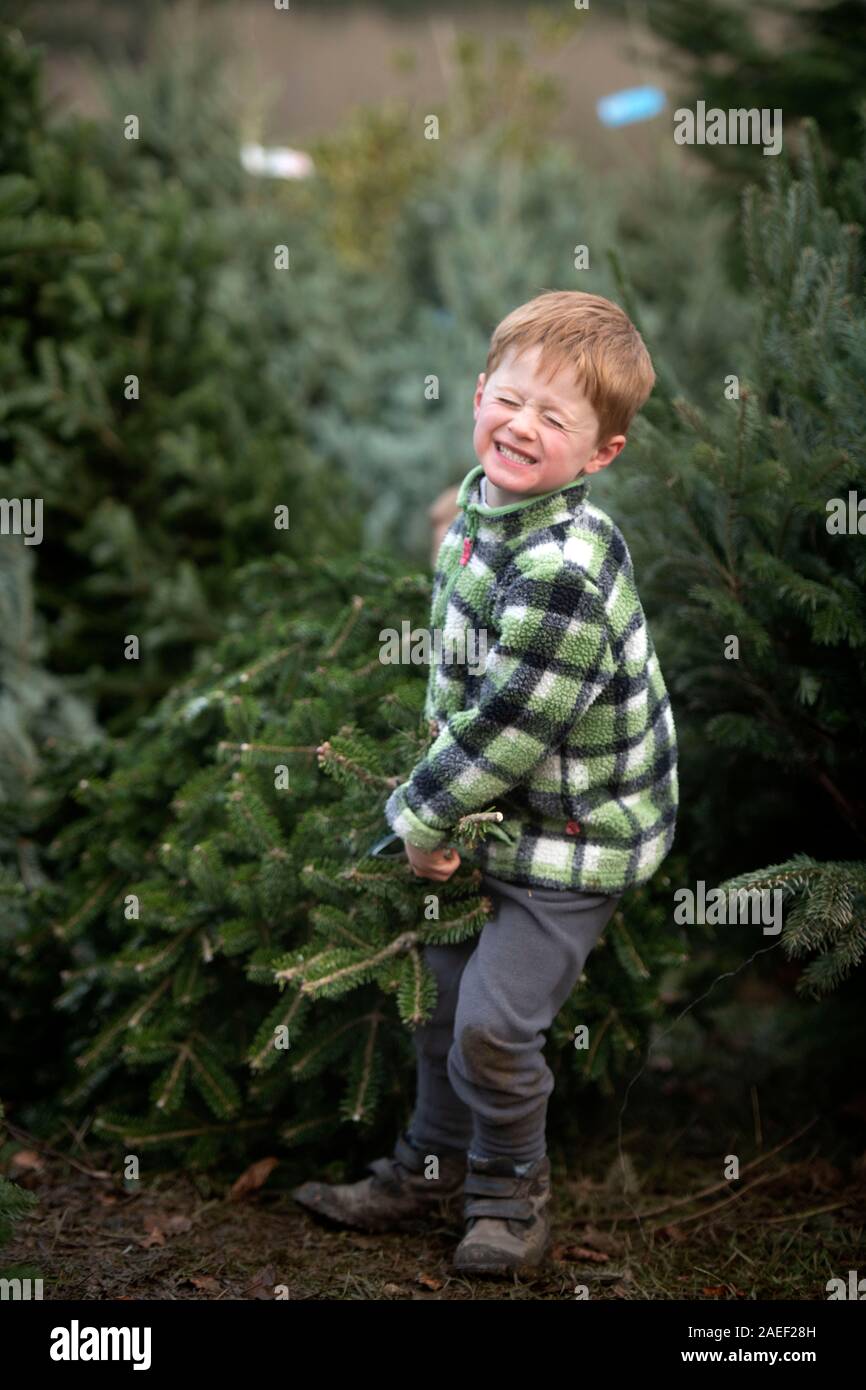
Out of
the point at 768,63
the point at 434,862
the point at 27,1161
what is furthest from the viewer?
the point at 768,63

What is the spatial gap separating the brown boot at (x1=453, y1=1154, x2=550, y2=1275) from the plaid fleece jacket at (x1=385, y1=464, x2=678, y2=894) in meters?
0.55

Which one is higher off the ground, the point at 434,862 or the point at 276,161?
the point at 276,161

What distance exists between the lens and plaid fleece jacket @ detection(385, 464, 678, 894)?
2.11 metres

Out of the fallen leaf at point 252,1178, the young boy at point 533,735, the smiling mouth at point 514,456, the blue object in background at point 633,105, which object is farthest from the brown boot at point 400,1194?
the blue object in background at point 633,105

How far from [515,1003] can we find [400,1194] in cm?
56

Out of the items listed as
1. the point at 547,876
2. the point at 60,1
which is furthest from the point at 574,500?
the point at 60,1

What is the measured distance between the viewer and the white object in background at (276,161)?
6355mm

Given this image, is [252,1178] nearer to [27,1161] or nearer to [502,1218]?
[27,1161]

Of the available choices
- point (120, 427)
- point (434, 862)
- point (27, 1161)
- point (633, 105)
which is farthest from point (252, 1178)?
point (633, 105)

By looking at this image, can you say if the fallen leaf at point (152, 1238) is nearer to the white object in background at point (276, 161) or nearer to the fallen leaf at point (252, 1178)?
the fallen leaf at point (252, 1178)

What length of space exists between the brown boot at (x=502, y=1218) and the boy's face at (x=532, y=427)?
1229 mm

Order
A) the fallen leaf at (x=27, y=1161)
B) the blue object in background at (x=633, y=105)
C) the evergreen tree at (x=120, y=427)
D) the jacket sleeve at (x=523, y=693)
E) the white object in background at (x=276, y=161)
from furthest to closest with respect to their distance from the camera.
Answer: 1. the blue object in background at (x=633, y=105)
2. the white object in background at (x=276, y=161)
3. the evergreen tree at (x=120, y=427)
4. the fallen leaf at (x=27, y=1161)
5. the jacket sleeve at (x=523, y=693)

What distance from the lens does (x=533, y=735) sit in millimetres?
2125
